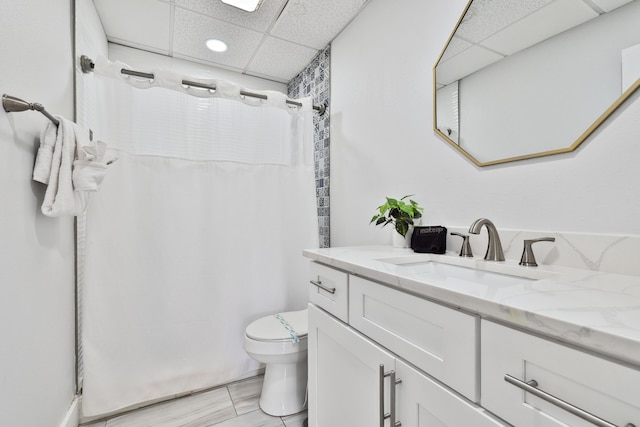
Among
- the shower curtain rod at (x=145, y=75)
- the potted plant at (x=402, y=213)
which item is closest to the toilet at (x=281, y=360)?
the potted plant at (x=402, y=213)

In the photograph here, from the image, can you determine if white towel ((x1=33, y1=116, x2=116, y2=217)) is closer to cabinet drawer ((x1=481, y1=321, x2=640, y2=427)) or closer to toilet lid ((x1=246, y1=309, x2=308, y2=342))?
toilet lid ((x1=246, y1=309, x2=308, y2=342))

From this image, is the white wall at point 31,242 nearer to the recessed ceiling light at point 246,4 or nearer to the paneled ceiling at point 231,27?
the paneled ceiling at point 231,27

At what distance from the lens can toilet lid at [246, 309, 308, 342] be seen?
1461mm

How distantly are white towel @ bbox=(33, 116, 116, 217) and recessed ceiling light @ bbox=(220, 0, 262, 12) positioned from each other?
3.43 feet

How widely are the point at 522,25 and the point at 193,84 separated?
1.55 m

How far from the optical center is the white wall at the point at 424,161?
2.71 ft

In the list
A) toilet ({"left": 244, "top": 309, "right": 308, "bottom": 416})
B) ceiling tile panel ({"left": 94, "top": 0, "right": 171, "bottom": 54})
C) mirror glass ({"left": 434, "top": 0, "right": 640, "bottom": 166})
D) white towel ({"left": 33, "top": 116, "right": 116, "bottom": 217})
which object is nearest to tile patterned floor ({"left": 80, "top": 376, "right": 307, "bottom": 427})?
toilet ({"left": 244, "top": 309, "right": 308, "bottom": 416})

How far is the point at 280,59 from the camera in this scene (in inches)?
90.4

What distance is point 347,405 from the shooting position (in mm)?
992

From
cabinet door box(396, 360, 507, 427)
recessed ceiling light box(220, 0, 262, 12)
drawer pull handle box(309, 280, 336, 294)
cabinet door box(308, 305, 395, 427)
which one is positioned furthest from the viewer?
recessed ceiling light box(220, 0, 262, 12)

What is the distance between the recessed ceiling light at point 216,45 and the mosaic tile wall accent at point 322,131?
675 millimetres

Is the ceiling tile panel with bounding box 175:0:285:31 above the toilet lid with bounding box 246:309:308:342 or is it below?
above

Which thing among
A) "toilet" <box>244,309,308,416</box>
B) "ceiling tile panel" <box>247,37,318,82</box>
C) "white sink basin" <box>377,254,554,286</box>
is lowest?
"toilet" <box>244,309,308,416</box>

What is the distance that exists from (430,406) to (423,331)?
0.53ft
